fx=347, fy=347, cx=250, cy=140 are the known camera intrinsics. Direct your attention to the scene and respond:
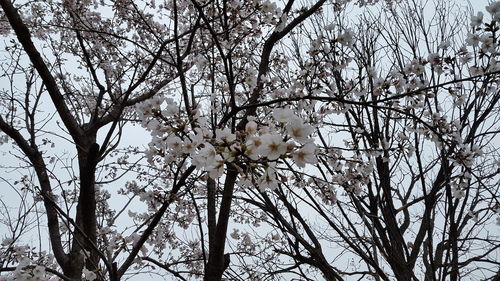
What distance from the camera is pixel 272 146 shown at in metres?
1.25

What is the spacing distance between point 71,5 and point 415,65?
4.23 m

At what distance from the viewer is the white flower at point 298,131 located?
4.21ft

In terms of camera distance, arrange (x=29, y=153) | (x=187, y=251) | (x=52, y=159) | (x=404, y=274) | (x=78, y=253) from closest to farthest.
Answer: (x=404, y=274) < (x=78, y=253) < (x=29, y=153) < (x=52, y=159) < (x=187, y=251)

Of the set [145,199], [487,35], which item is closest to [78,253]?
[145,199]

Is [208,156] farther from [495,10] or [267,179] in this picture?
[495,10]

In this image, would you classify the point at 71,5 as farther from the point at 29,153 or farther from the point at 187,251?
the point at 187,251

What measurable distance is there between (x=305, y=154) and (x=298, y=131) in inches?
3.8

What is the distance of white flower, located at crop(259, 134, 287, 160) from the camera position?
1236 millimetres

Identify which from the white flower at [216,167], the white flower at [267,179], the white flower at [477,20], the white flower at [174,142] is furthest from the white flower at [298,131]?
the white flower at [477,20]

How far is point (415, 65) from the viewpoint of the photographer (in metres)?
3.21

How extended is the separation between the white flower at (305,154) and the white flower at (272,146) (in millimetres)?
89

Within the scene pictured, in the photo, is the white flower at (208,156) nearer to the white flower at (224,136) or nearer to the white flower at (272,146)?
the white flower at (224,136)

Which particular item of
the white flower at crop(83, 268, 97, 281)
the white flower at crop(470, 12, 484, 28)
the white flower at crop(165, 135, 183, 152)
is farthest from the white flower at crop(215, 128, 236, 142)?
the white flower at crop(470, 12, 484, 28)

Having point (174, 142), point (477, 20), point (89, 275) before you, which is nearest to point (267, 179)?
point (174, 142)
